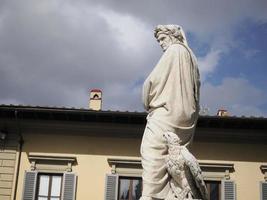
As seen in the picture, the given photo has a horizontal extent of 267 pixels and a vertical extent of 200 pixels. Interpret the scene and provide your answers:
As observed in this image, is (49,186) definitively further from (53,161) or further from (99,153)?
(99,153)

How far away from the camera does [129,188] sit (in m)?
25.9

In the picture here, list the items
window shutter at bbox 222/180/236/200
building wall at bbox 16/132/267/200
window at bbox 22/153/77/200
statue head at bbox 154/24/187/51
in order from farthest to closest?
building wall at bbox 16/132/267/200, window shutter at bbox 222/180/236/200, window at bbox 22/153/77/200, statue head at bbox 154/24/187/51

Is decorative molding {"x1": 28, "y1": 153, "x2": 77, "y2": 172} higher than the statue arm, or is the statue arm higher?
decorative molding {"x1": 28, "y1": 153, "x2": 77, "y2": 172}

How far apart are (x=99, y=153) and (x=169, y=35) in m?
19.4

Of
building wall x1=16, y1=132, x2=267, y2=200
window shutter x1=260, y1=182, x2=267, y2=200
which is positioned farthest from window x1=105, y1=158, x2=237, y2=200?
window shutter x1=260, y1=182, x2=267, y2=200

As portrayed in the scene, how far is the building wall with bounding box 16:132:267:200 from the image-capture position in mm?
26234

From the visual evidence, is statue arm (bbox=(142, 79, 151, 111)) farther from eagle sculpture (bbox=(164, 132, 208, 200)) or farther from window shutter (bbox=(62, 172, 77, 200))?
window shutter (bbox=(62, 172, 77, 200))

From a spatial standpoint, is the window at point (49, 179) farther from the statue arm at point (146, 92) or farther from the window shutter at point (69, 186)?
the statue arm at point (146, 92)

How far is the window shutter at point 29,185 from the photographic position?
25.5 meters

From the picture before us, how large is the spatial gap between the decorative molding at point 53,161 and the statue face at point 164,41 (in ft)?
62.8

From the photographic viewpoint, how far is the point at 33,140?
26.7 meters

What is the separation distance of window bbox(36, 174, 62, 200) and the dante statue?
18.9m

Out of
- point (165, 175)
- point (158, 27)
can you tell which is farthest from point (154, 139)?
point (158, 27)

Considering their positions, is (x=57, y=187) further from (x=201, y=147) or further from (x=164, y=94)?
(x=164, y=94)
